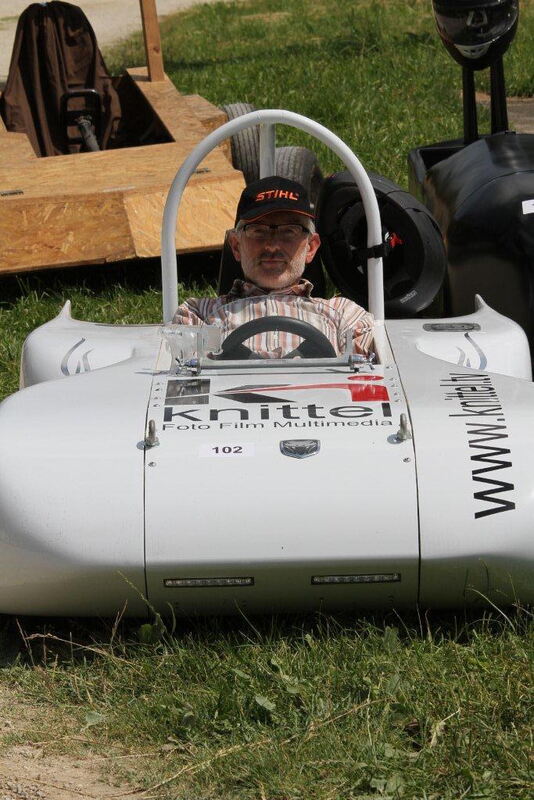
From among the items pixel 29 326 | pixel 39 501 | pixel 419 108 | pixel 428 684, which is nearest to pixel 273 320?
pixel 39 501

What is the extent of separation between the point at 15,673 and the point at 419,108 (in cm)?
798

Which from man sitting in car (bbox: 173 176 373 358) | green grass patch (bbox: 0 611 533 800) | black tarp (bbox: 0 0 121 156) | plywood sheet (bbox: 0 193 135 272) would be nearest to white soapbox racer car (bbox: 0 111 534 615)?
green grass patch (bbox: 0 611 533 800)

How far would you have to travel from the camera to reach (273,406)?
149 inches

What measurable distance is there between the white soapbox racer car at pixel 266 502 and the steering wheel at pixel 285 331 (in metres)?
0.43

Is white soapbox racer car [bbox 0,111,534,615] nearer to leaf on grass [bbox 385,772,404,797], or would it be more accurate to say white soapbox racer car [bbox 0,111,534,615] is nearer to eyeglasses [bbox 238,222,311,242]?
leaf on grass [bbox 385,772,404,797]

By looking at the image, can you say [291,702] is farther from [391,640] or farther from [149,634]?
[149,634]

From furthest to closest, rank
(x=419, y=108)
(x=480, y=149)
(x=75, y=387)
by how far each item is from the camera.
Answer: (x=419, y=108) < (x=480, y=149) < (x=75, y=387)

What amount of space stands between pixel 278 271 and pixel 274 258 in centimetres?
5

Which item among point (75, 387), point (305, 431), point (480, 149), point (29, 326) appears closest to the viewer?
point (305, 431)

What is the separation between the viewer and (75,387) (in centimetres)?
398

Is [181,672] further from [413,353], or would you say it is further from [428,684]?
[413,353]

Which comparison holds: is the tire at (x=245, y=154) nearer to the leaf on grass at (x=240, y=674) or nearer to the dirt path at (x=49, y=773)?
the leaf on grass at (x=240, y=674)

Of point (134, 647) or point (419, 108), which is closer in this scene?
point (134, 647)

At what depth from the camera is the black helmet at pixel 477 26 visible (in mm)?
6465
